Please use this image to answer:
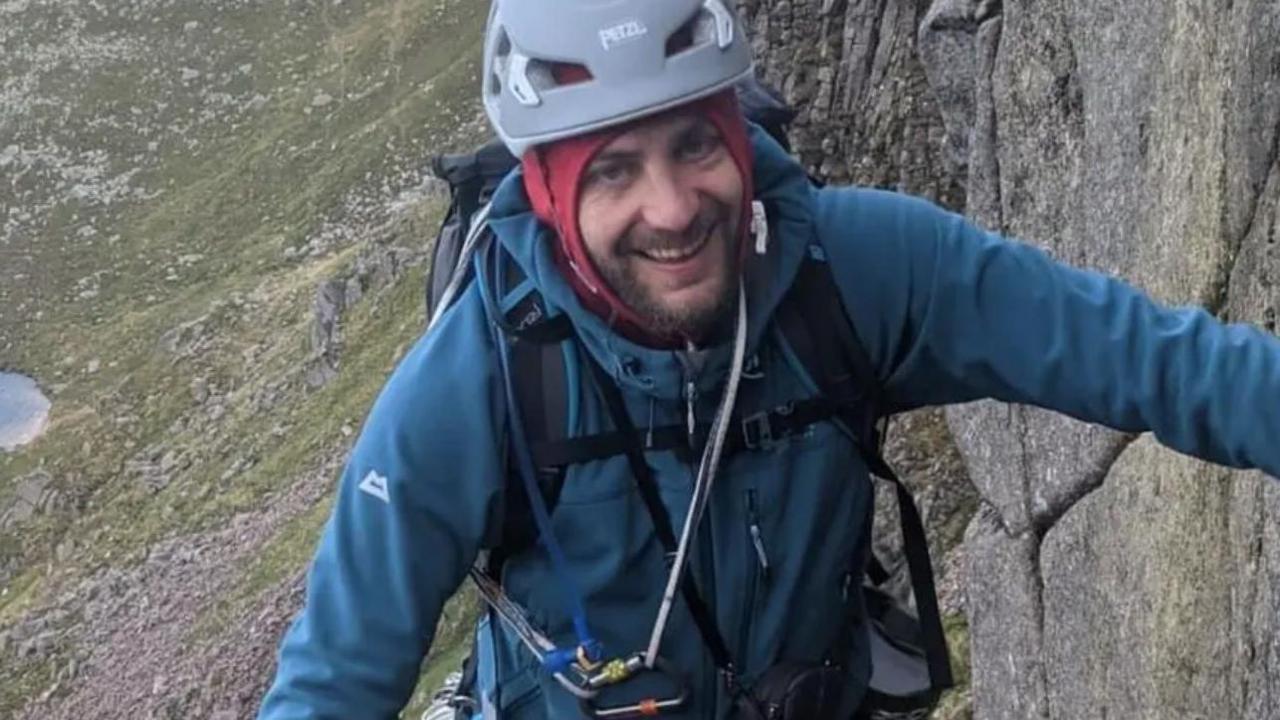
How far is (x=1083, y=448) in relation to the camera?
894 centimetres

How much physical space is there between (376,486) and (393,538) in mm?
150

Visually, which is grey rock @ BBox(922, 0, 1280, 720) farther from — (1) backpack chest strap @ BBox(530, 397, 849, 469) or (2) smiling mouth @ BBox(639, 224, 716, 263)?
(2) smiling mouth @ BBox(639, 224, 716, 263)

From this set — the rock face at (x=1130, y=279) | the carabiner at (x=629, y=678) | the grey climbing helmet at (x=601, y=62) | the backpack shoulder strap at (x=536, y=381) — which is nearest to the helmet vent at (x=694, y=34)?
the grey climbing helmet at (x=601, y=62)

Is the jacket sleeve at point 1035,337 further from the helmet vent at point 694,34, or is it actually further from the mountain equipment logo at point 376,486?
the mountain equipment logo at point 376,486

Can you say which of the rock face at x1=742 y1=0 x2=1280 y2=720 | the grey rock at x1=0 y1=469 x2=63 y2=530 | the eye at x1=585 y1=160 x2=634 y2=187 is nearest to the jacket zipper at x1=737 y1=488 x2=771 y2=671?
the eye at x1=585 y1=160 x2=634 y2=187

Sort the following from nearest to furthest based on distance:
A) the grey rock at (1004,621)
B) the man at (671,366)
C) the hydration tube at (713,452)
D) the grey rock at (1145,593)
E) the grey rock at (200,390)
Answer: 1. the man at (671,366)
2. the hydration tube at (713,452)
3. the grey rock at (1145,593)
4. the grey rock at (1004,621)
5. the grey rock at (200,390)

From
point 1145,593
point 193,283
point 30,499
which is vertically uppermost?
point 1145,593

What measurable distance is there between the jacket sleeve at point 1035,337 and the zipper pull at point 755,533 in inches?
21.7

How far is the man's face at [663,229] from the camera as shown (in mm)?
4840

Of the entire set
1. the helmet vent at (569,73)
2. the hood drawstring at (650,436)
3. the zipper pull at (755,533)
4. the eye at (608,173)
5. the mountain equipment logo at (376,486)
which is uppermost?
the helmet vent at (569,73)

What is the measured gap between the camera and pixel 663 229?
479 centimetres

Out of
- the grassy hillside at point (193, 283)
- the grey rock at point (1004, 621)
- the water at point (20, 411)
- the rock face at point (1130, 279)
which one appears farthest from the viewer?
the water at point (20, 411)

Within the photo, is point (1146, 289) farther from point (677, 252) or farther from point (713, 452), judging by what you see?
point (677, 252)

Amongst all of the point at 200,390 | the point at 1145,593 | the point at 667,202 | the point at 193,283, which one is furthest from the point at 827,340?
the point at 193,283
